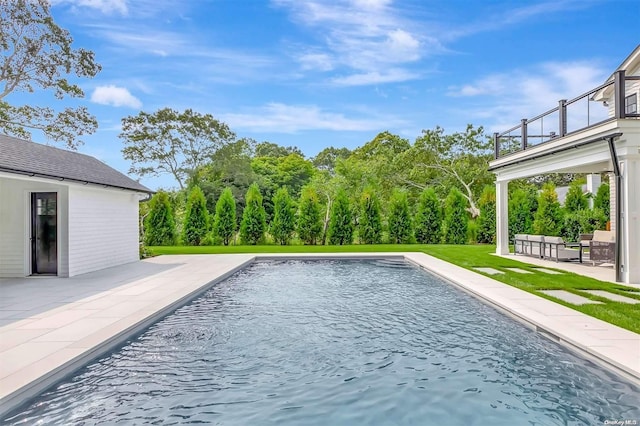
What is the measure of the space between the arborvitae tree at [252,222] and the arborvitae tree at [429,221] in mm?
7755

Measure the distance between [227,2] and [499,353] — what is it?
14300 mm

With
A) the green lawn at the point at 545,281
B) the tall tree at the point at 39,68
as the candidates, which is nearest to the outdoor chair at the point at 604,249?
the green lawn at the point at 545,281

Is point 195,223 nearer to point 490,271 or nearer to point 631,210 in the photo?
point 490,271

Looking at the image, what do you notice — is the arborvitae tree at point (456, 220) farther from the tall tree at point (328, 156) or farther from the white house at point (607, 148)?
the tall tree at point (328, 156)

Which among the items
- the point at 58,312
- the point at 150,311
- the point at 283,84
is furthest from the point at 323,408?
the point at 283,84

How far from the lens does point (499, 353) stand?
499cm

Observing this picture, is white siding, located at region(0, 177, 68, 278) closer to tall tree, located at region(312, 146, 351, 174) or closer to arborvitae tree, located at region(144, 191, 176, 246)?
arborvitae tree, located at region(144, 191, 176, 246)

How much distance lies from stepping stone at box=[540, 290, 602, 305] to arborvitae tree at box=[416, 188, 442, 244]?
12.5 m

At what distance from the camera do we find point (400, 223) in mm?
20156

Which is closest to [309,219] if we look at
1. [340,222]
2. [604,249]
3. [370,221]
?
[340,222]

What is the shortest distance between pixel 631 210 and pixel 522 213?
11299mm

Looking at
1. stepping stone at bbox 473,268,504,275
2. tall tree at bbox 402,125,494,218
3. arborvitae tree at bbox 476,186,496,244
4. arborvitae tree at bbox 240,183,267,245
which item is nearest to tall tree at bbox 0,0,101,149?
arborvitae tree at bbox 240,183,267,245

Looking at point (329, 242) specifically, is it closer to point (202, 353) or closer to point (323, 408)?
point (202, 353)

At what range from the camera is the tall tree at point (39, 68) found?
63.7ft
